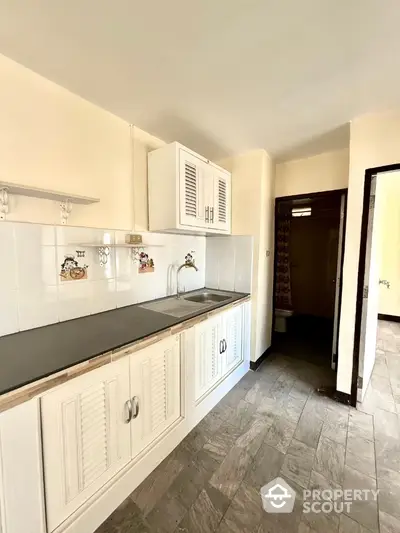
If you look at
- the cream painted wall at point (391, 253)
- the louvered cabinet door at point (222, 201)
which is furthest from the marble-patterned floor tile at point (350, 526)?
the cream painted wall at point (391, 253)

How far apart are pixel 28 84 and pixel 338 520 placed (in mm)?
2834

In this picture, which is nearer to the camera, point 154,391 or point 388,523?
point 388,523

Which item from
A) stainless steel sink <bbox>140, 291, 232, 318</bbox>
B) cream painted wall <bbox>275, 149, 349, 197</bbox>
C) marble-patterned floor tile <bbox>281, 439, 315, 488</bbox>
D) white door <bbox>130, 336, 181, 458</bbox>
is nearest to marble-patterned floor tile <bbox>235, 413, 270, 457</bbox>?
marble-patterned floor tile <bbox>281, 439, 315, 488</bbox>

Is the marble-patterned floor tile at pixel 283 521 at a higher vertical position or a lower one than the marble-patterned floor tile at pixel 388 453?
lower

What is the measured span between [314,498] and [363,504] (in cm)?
25

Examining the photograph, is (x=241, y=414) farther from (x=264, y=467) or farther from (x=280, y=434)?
(x=264, y=467)

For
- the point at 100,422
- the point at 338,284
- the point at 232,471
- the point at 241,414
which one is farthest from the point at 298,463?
the point at 338,284

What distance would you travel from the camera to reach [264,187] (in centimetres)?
251

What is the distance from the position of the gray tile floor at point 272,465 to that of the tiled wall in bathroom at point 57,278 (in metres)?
1.12

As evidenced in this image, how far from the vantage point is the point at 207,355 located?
1.94 metres

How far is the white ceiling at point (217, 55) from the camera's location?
102 centimetres

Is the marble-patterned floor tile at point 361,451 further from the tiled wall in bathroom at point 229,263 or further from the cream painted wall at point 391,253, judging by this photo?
the cream painted wall at point 391,253

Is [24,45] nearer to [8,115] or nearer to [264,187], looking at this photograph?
[8,115]

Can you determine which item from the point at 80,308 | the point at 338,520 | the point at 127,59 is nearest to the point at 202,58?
the point at 127,59
